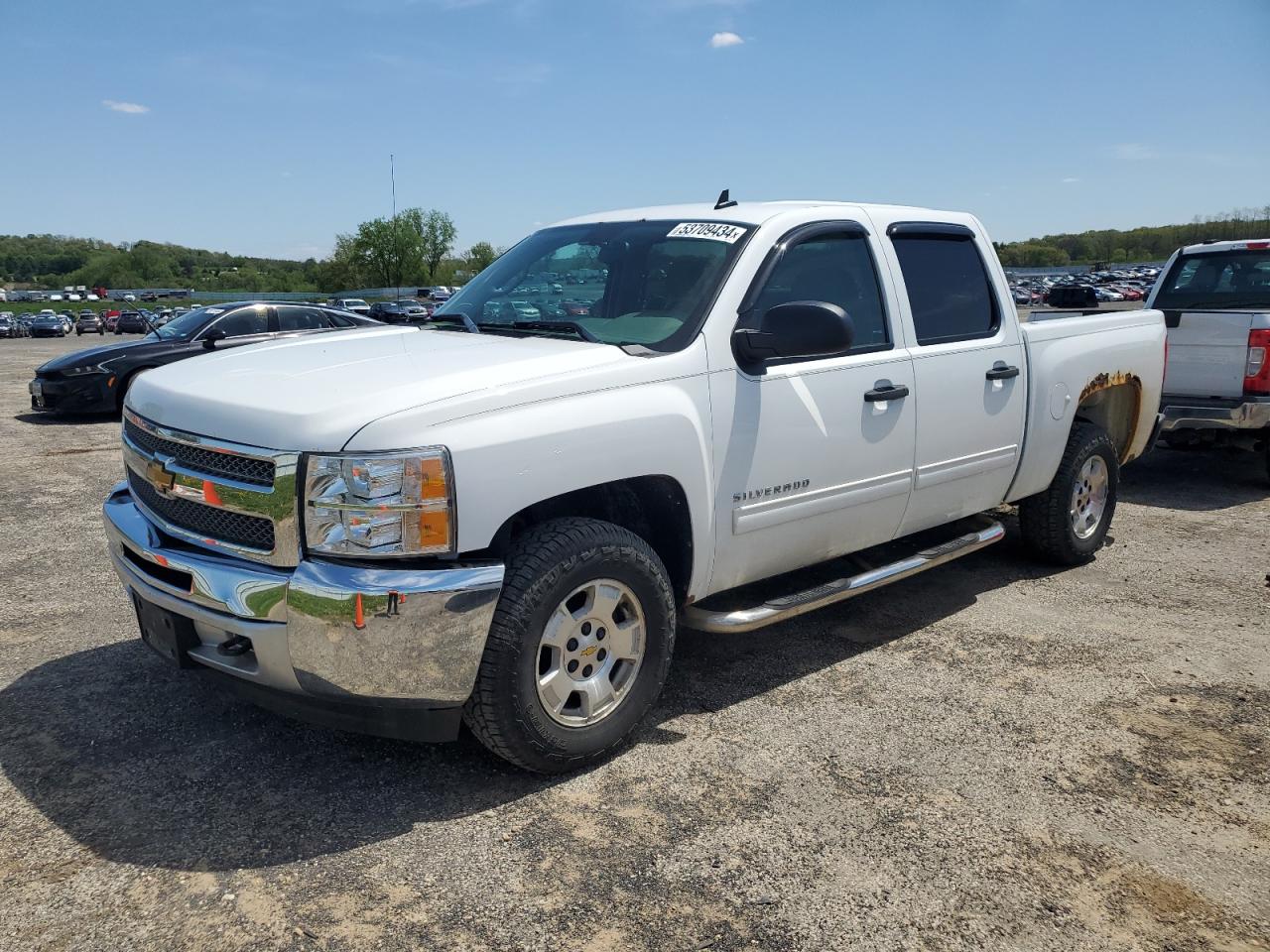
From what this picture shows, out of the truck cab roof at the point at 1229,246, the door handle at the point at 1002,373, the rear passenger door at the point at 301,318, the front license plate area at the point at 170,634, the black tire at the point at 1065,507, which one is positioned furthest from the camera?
the rear passenger door at the point at 301,318

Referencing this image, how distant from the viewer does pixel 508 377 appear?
3158 millimetres

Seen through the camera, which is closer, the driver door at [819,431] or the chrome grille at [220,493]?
the chrome grille at [220,493]

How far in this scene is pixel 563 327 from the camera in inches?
152

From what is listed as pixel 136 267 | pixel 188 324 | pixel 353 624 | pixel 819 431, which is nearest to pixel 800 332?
pixel 819 431

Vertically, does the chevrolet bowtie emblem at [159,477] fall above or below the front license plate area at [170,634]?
above

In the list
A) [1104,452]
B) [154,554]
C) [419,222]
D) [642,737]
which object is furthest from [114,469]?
[419,222]

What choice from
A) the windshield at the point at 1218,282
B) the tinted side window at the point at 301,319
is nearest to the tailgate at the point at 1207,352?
the windshield at the point at 1218,282

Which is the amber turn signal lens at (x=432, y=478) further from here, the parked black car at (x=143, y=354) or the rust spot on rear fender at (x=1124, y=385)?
→ the parked black car at (x=143, y=354)

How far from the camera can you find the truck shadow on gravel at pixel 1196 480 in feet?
26.0

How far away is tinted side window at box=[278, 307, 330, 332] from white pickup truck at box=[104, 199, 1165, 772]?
9.57m

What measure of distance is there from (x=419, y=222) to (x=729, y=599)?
11695 cm

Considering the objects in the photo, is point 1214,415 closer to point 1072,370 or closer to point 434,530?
point 1072,370

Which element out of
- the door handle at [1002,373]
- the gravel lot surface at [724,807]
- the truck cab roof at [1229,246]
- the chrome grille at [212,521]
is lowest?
the gravel lot surface at [724,807]

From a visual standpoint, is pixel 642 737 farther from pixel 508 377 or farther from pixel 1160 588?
pixel 1160 588
